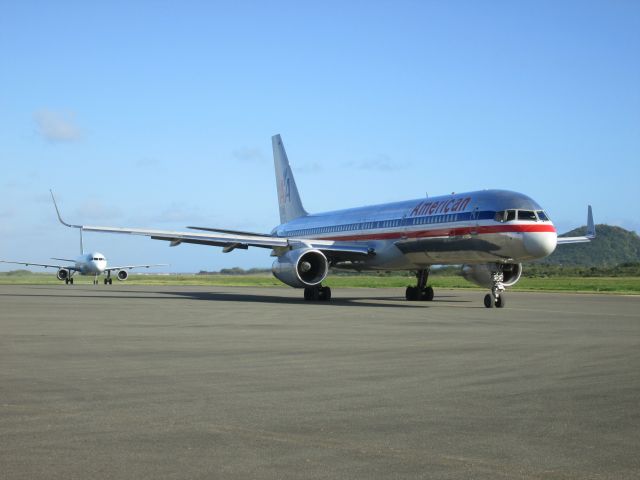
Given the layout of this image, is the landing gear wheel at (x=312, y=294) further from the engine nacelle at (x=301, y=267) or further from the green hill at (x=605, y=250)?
the green hill at (x=605, y=250)

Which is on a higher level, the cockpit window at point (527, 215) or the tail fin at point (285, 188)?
the tail fin at point (285, 188)

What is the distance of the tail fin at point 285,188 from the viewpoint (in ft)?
145

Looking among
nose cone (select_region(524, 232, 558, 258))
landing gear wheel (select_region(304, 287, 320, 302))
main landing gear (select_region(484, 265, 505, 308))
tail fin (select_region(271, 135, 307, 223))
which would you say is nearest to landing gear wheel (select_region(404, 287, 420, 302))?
landing gear wheel (select_region(304, 287, 320, 302))

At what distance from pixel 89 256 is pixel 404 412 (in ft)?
212

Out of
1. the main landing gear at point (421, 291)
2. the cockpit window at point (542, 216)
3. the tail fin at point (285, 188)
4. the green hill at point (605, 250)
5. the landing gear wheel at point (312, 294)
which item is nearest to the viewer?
the cockpit window at point (542, 216)

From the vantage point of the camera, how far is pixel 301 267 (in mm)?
31078

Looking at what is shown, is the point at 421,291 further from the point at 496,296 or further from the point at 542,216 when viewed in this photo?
the point at 542,216

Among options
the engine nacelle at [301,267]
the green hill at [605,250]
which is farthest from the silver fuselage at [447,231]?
the green hill at [605,250]

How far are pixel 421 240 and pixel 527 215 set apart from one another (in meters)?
4.67

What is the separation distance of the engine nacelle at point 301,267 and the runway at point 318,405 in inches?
579

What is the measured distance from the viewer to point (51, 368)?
10.2 metres

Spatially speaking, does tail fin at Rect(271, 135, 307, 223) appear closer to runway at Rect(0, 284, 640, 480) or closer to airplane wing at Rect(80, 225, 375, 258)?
airplane wing at Rect(80, 225, 375, 258)

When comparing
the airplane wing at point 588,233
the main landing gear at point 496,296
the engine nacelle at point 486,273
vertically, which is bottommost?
the main landing gear at point 496,296

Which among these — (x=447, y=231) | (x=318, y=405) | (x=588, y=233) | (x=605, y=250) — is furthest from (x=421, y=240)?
(x=605, y=250)
